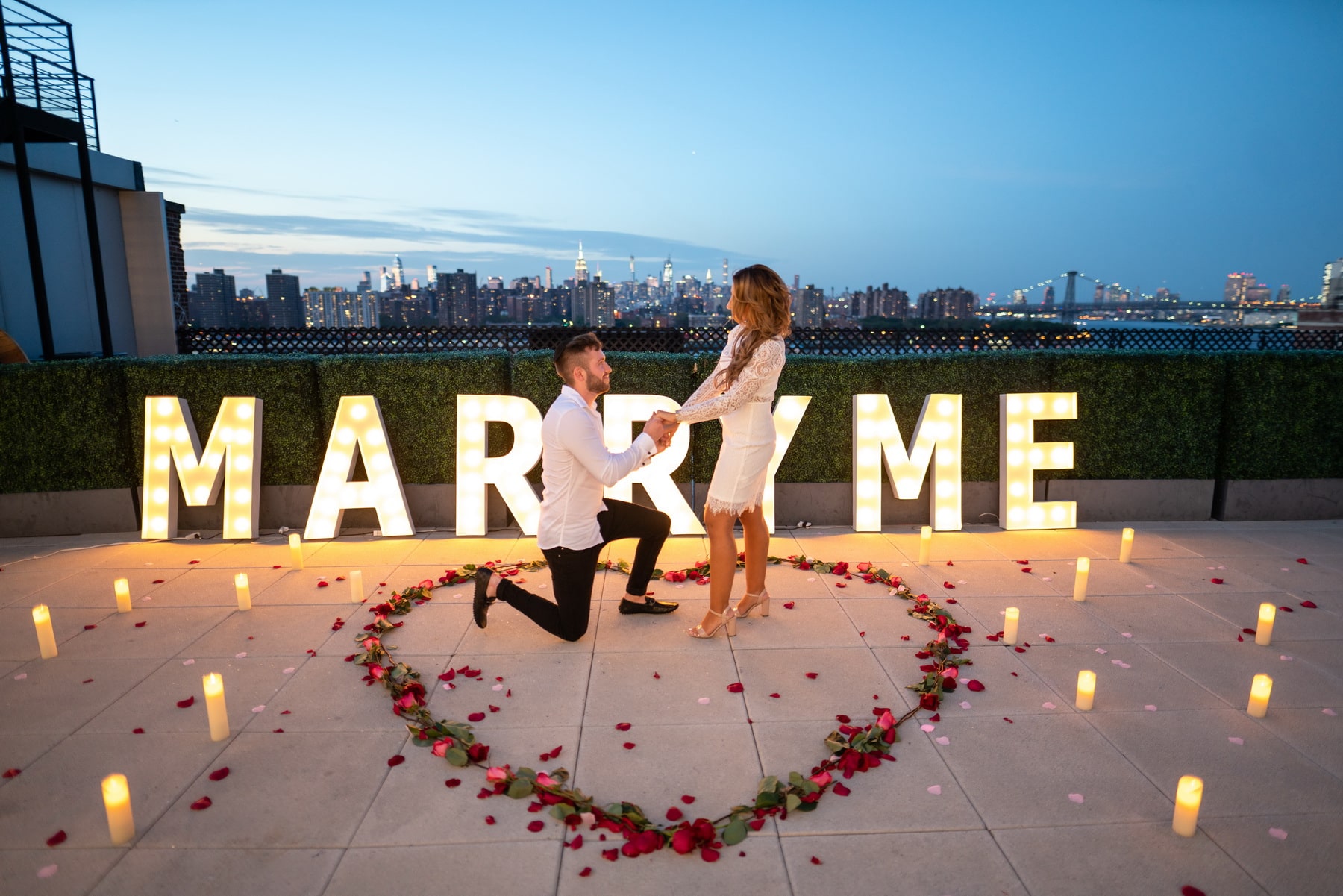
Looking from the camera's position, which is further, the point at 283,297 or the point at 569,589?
the point at 283,297

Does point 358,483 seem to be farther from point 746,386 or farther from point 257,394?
point 746,386

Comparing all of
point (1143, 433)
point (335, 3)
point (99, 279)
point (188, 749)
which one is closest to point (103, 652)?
point (188, 749)

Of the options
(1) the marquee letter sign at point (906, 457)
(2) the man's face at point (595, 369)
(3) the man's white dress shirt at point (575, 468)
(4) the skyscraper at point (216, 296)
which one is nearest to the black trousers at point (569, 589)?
(3) the man's white dress shirt at point (575, 468)

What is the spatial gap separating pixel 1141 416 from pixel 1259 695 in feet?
14.2

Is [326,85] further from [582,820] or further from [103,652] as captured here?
[582,820]

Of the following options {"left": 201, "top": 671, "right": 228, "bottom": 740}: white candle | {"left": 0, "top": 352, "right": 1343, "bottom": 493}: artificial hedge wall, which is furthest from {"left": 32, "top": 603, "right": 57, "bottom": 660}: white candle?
{"left": 0, "top": 352, "right": 1343, "bottom": 493}: artificial hedge wall

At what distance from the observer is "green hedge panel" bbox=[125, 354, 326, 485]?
6738 mm

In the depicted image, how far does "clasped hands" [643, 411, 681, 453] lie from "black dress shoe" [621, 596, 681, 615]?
4.02 feet

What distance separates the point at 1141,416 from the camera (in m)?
7.12

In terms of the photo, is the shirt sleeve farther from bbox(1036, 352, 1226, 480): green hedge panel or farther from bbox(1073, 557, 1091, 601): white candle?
bbox(1036, 352, 1226, 480): green hedge panel

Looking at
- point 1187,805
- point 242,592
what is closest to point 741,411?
point 1187,805

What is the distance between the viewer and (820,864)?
99.7 inches

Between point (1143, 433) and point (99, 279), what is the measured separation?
1545cm

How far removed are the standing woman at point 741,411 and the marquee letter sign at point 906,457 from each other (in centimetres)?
252
